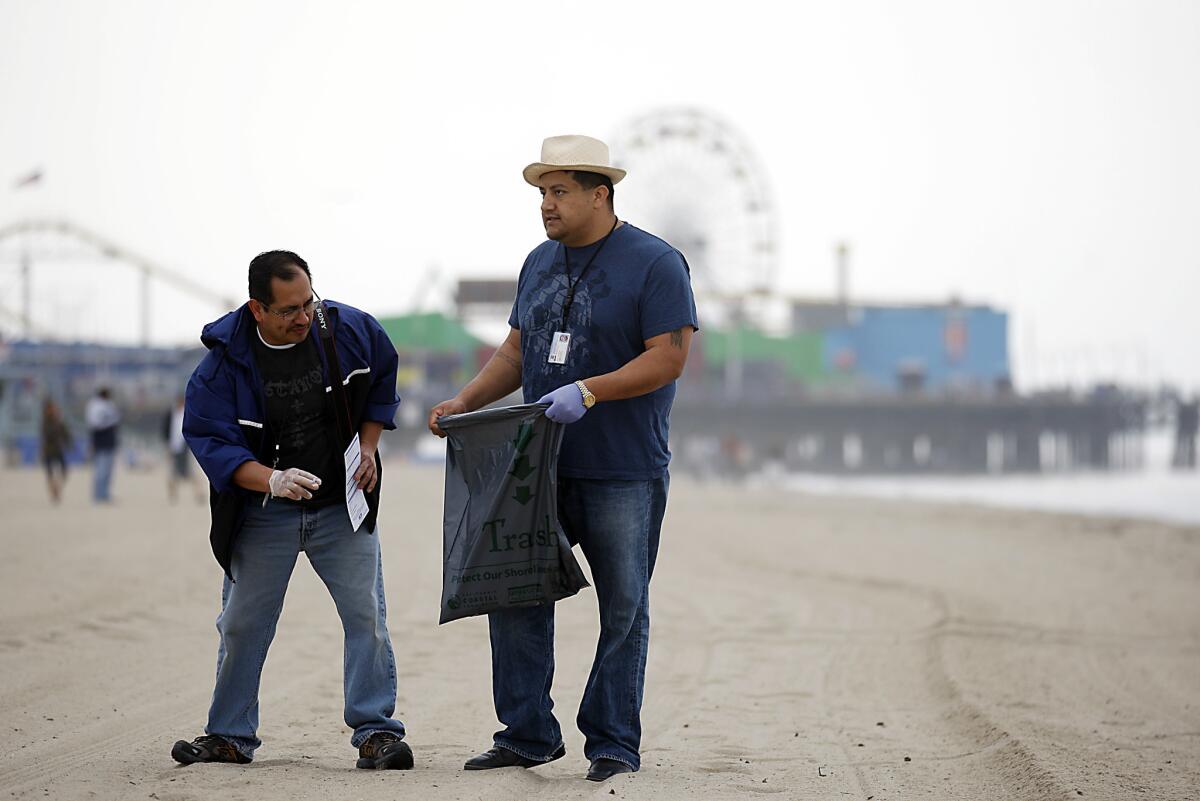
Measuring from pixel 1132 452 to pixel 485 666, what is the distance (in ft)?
256

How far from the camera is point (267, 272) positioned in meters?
3.51

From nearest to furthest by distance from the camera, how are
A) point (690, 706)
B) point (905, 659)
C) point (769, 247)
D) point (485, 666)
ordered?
point (690, 706) < point (485, 666) < point (905, 659) < point (769, 247)

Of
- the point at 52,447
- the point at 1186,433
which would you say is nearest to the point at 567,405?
the point at 52,447

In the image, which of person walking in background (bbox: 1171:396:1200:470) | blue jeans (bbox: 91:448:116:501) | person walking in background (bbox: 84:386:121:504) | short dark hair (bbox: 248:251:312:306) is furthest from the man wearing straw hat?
person walking in background (bbox: 1171:396:1200:470)

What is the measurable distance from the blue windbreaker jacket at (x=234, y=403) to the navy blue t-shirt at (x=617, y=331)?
0.51m

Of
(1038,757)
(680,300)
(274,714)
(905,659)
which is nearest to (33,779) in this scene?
(274,714)

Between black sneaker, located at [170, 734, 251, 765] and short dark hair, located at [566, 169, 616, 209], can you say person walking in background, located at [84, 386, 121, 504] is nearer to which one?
black sneaker, located at [170, 734, 251, 765]

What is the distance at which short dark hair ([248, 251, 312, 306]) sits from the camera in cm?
351

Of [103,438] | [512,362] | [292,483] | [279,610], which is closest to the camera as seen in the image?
[292,483]

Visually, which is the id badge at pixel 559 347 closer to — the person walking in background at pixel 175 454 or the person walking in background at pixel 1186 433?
the person walking in background at pixel 175 454

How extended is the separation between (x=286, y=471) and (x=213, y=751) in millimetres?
786

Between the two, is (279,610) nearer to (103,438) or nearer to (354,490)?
(354,490)

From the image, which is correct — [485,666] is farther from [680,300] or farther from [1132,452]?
[1132,452]

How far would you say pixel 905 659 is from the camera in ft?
20.5
